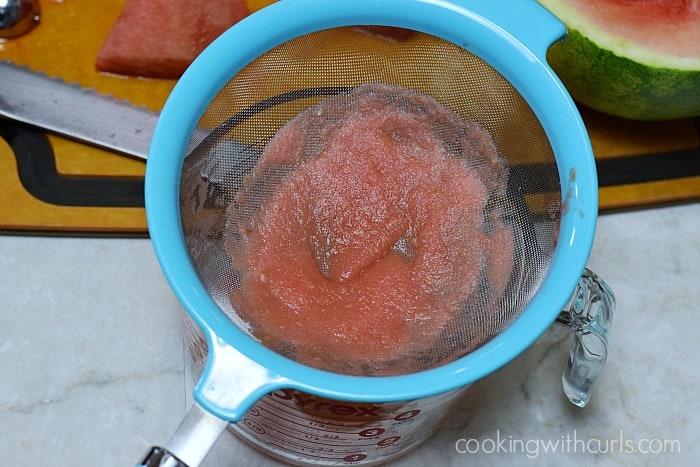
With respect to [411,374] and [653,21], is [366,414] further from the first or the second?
[653,21]

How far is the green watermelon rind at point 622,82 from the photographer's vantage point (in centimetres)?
84

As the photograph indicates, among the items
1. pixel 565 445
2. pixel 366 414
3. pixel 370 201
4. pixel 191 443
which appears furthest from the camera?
pixel 565 445

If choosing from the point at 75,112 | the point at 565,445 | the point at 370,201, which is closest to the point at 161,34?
the point at 75,112

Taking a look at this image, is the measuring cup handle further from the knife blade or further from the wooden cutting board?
the knife blade

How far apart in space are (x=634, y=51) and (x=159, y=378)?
24.9 inches

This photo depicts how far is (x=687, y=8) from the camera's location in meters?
0.88

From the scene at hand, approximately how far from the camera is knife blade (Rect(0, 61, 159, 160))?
926mm

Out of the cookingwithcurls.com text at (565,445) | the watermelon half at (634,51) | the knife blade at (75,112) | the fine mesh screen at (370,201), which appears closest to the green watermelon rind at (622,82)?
the watermelon half at (634,51)

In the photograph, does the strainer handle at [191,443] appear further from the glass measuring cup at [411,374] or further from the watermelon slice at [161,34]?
the watermelon slice at [161,34]

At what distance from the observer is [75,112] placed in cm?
93

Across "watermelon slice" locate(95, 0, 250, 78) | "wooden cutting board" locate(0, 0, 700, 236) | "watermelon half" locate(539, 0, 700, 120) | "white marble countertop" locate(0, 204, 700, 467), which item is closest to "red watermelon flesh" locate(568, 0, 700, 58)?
"watermelon half" locate(539, 0, 700, 120)

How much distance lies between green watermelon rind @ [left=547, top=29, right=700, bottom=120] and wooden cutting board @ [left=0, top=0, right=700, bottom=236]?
0.07m

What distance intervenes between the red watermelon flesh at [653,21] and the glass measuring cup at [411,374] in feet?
0.64

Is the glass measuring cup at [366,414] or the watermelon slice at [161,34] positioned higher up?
the watermelon slice at [161,34]
